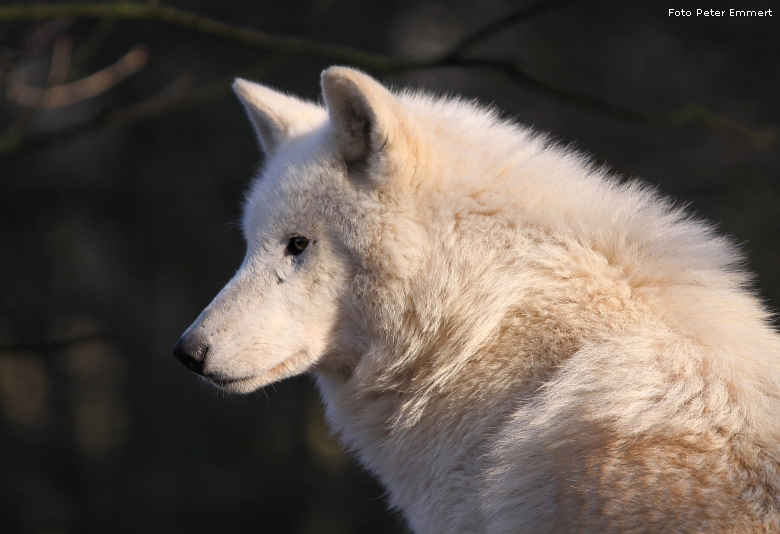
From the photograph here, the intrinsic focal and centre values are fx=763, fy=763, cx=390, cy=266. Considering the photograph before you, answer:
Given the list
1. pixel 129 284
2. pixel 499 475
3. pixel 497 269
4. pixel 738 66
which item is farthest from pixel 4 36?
pixel 738 66

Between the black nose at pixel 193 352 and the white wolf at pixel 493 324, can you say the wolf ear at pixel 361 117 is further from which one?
the black nose at pixel 193 352

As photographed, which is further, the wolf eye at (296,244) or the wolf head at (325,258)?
the wolf eye at (296,244)

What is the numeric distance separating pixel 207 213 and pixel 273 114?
7374 millimetres

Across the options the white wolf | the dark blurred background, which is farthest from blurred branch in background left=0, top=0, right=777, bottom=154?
the dark blurred background

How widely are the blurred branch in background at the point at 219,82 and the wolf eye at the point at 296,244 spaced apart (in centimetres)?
197

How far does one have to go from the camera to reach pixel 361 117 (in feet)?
8.99

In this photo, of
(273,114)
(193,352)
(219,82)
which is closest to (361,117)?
(273,114)

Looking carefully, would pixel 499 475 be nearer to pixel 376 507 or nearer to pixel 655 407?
pixel 655 407

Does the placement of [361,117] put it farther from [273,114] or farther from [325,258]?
[273,114]

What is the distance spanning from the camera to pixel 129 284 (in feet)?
35.7

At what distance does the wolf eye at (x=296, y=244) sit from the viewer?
9.19 feet

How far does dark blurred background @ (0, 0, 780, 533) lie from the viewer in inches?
368

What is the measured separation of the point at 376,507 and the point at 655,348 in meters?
8.33

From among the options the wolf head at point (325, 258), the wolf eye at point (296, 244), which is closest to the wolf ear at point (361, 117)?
the wolf head at point (325, 258)
